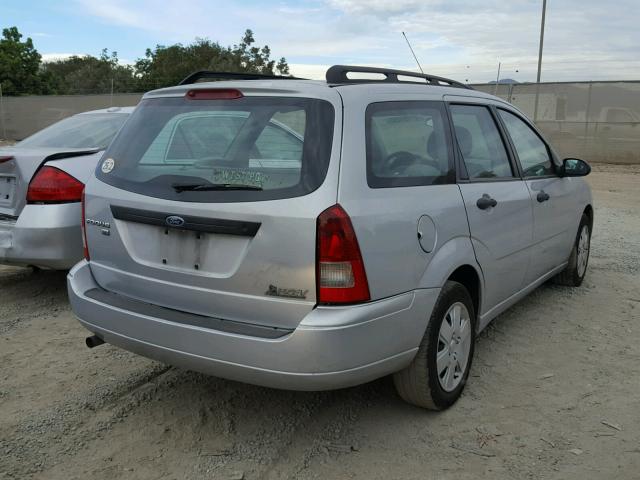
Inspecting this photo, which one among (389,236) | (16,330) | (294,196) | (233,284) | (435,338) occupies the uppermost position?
(294,196)

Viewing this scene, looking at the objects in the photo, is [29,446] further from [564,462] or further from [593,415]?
[593,415]

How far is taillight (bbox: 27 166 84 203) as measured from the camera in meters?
4.75

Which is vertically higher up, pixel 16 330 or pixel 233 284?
pixel 233 284

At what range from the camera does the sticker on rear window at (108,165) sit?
130 inches

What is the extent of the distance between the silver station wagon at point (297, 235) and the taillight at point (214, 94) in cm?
1

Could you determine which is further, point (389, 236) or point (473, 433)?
point (473, 433)

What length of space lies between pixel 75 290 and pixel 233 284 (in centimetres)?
109

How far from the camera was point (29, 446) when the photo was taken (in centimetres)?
298

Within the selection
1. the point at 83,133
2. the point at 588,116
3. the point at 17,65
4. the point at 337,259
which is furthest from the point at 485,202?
the point at 17,65

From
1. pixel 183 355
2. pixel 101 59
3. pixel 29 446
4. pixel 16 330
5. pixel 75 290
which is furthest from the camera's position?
pixel 101 59

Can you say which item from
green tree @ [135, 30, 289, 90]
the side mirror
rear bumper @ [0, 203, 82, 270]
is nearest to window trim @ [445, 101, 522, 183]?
the side mirror

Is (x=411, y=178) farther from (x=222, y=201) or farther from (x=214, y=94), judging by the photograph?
(x=214, y=94)

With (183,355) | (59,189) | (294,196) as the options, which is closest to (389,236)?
(294,196)

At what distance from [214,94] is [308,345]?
4.45 feet
